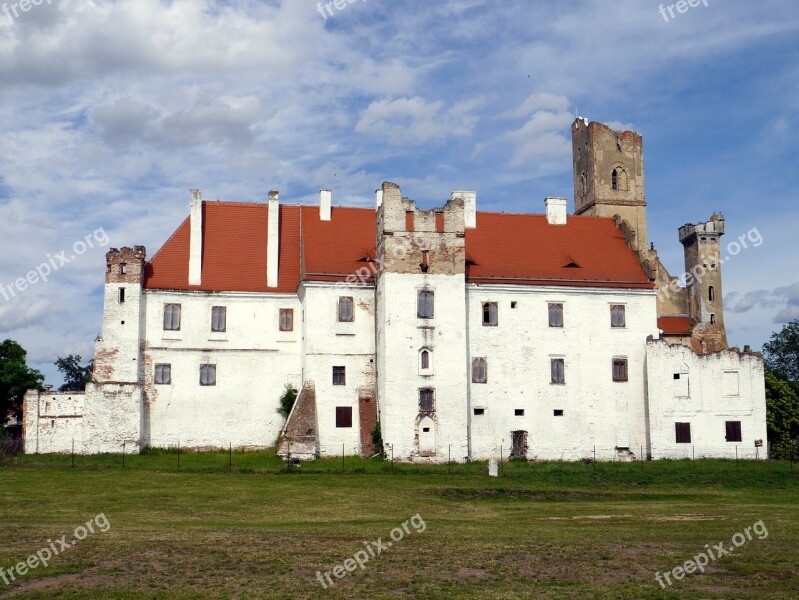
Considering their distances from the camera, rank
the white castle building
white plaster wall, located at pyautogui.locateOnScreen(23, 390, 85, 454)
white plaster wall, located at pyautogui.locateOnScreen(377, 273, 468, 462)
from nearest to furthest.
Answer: white plaster wall, located at pyautogui.locateOnScreen(23, 390, 85, 454)
white plaster wall, located at pyautogui.locateOnScreen(377, 273, 468, 462)
the white castle building

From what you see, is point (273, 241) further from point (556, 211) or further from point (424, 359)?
point (556, 211)

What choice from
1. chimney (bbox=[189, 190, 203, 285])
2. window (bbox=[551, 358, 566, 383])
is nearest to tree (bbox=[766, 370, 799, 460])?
window (bbox=[551, 358, 566, 383])

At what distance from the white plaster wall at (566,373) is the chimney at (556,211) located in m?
6.57

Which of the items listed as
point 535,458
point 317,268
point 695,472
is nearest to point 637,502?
point 695,472

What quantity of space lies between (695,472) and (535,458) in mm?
8352

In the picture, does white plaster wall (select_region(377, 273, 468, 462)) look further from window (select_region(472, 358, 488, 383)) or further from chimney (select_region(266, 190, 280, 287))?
chimney (select_region(266, 190, 280, 287))

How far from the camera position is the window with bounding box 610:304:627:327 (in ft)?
165

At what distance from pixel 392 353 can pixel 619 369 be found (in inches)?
504

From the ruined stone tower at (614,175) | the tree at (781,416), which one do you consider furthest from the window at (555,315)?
the tree at (781,416)

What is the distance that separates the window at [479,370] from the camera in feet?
159

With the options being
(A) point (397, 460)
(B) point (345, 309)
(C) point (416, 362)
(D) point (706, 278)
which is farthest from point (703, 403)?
(B) point (345, 309)

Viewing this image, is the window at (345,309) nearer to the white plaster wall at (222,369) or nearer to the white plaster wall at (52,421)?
the white plaster wall at (222,369)

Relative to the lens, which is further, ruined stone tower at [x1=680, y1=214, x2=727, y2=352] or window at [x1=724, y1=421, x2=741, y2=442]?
ruined stone tower at [x1=680, y1=214, x2=727, y2=352]

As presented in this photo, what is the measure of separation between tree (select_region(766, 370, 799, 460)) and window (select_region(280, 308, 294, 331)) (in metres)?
28.2
